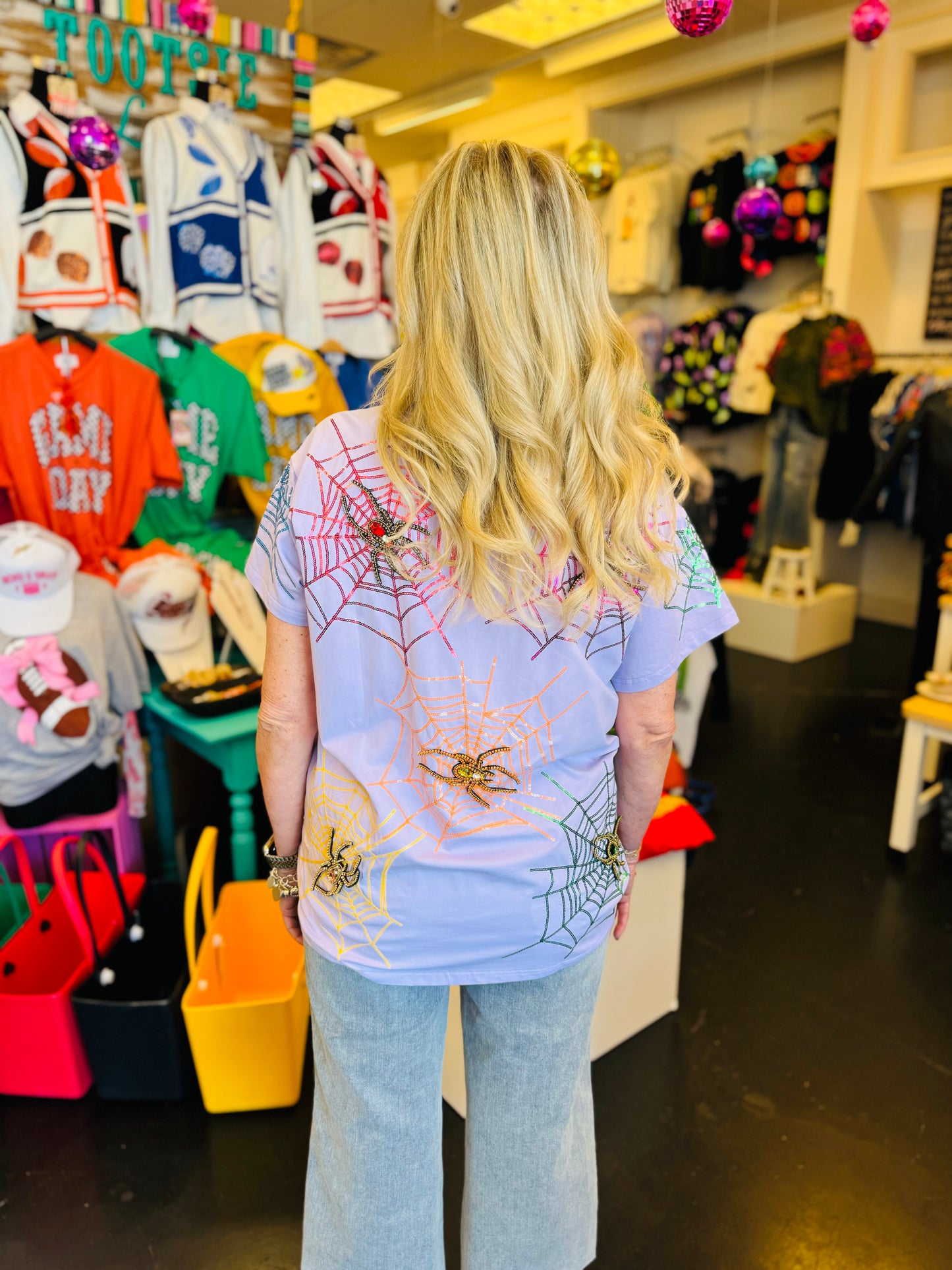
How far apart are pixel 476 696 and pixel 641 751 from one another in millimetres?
283

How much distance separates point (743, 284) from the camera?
19.1 ft

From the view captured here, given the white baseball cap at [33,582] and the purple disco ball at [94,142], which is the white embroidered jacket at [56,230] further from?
the white baseball cap at [33,582]

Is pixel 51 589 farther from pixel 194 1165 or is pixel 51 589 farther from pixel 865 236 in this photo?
pixel 865 236

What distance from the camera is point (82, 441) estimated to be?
254 centimetres

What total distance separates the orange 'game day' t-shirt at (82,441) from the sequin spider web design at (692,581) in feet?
6.48

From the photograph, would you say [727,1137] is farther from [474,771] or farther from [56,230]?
[56,230]

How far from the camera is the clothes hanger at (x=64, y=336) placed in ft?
8.29

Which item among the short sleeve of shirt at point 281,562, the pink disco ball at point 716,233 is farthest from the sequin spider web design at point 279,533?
the pink disco ball at point 716,233

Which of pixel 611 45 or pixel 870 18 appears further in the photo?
pixel 611 45

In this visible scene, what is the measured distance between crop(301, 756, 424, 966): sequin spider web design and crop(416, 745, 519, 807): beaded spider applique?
71 mm

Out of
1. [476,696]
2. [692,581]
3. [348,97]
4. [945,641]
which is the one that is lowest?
[945,641]

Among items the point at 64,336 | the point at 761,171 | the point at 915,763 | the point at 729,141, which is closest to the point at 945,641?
the point at 915,763

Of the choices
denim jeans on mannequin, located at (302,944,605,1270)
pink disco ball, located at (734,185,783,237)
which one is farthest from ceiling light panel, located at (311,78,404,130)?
denim jeans on mannequin, located at (302,944,605,1270)

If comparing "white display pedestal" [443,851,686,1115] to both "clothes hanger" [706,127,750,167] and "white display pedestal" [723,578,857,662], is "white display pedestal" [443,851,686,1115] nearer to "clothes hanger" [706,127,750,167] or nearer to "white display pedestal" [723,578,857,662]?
"white display pedestal" [723,578,857,662]
